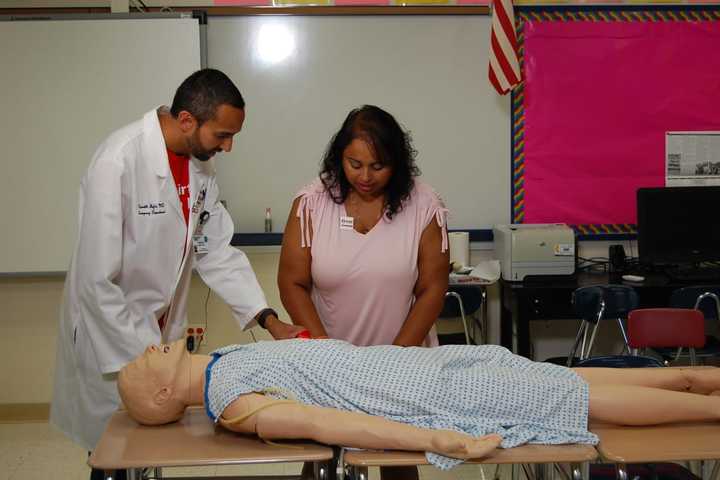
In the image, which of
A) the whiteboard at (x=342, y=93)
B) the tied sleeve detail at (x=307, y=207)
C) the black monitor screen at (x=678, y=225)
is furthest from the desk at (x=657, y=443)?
the whiteboard at (x=342, y=93)

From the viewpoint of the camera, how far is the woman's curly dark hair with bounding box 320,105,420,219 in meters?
2.12

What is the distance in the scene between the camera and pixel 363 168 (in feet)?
7.00

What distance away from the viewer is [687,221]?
164 inches

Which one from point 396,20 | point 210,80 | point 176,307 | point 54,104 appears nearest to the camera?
point 210,80

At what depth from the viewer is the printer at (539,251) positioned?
4031mm

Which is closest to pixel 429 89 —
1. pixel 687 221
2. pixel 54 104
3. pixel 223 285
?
pixel 687 221

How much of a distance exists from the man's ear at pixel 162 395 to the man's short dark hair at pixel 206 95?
2.32 feet

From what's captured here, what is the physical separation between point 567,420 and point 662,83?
3098 mm

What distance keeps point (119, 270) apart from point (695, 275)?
315cm

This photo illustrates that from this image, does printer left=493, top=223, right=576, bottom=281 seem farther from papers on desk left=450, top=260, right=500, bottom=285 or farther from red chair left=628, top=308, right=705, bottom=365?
red chair left=628, top=308, right=705, bottom=365

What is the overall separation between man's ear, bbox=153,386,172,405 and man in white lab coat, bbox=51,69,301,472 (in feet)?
0.68

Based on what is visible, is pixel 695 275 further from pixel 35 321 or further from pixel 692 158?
pixel 35 321

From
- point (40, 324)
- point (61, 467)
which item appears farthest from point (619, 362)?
point (40, 324)

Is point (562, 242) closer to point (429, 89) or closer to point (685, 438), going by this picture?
point (429, 89)
